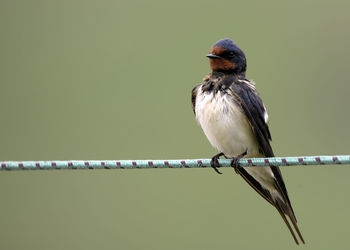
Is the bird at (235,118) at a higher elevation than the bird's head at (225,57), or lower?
lower

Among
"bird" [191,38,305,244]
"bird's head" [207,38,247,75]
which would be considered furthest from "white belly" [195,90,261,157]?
"bird's head" [207,38,247,75]

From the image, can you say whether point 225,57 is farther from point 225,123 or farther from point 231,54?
point 225,123

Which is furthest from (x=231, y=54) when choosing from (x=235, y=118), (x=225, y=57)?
(x=235, y=118)

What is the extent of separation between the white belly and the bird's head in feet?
0.60

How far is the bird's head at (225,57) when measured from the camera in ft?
11.5

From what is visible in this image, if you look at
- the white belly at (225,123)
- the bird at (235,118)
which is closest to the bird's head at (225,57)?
the bird at (235,118)

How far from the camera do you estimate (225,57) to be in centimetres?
353

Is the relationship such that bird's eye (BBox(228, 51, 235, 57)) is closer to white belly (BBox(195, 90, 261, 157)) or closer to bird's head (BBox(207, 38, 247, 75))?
bird's head (BBox(207, 38, 247, 75))

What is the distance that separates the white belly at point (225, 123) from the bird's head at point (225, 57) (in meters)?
0.18

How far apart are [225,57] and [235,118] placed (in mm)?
367

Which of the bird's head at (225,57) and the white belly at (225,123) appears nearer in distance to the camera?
the white belly at (225,123)

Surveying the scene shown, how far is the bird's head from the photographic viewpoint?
3512 mm

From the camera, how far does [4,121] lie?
6719mm

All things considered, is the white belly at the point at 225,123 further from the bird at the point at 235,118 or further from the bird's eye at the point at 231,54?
the bird's eye at the point at 231,54
